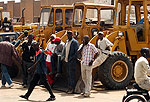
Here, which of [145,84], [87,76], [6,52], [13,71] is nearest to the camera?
[145,84]

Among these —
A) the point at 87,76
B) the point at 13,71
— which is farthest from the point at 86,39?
the point at 13,71

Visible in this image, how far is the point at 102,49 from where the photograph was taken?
13.5 m

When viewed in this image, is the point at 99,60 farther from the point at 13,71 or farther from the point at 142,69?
the point at 13,71

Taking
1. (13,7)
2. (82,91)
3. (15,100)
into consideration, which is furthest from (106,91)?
(13,7)

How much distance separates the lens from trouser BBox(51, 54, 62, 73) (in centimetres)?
1367

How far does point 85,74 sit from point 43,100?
1516mm

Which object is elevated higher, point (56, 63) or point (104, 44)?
point (104, 44)

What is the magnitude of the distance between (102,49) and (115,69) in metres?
0.91

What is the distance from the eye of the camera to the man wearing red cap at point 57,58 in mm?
13656

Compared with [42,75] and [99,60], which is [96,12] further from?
[42,75]

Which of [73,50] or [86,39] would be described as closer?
[86,39]

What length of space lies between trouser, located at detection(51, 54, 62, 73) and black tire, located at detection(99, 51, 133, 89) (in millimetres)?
1298

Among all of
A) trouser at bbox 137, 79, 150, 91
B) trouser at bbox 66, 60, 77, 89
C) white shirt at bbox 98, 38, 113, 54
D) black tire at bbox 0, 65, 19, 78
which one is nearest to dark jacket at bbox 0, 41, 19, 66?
trouser at bbox 66, 60, 77, 89

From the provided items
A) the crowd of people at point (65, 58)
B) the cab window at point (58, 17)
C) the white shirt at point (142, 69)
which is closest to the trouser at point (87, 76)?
the crowd of people at point (65, 58)
